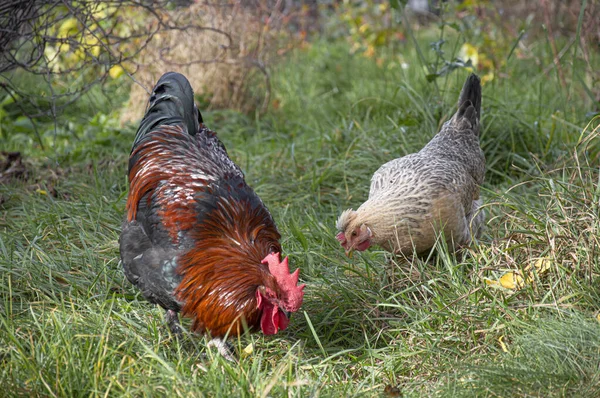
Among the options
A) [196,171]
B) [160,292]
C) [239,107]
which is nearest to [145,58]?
Answer: [239,107]

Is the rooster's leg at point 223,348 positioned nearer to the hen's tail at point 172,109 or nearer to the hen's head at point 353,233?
the hen's head at point 353,233

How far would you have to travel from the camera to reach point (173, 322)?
348 cm

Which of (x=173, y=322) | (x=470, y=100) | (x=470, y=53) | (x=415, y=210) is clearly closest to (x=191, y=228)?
(x=173, y=322)

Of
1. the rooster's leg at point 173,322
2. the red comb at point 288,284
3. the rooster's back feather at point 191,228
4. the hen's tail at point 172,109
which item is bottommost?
the rooster's leg at point 173,322

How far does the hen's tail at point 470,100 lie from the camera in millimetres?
4613

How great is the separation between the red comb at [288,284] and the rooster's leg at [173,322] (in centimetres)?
70

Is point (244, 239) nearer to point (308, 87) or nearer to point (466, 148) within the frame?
point (466, 148)

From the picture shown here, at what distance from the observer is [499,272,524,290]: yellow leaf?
11.1 ft

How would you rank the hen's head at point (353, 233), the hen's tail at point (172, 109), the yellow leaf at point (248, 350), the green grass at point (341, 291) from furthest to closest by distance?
the hen's tail at point (172, 109), the hen's head at point (353, 233), the yellow leaf at point (248, 350), the green grass at point (341, 291)

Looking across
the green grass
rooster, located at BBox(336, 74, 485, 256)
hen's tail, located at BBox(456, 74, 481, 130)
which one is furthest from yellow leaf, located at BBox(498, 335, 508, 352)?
hen's tail, located at BBox(456, 74, 481, 130)

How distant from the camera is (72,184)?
5379 mm

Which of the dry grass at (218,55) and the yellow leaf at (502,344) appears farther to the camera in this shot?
the dry grass at (218,55)

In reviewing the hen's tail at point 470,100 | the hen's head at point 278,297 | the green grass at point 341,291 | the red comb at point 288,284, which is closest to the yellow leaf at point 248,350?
the green grass at point 341,291

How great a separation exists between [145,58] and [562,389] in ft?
19.4
